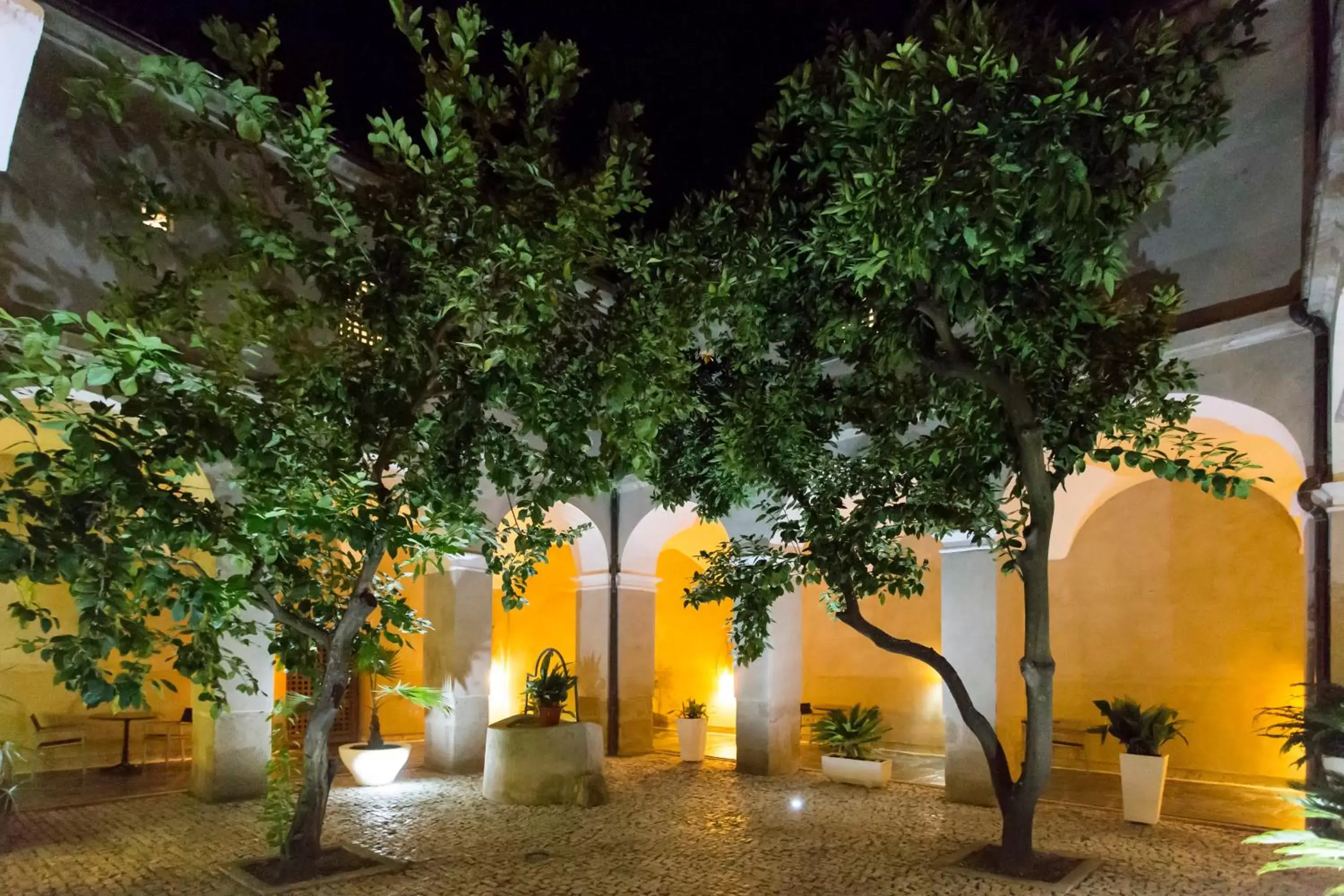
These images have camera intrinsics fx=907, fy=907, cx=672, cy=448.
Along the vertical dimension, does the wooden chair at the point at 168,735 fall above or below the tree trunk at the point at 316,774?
below

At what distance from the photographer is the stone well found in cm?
902

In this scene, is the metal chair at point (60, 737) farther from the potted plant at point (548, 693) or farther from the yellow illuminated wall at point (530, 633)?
the yellow illuminated wall at point (530, 633)

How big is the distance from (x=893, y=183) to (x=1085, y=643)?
9594mm

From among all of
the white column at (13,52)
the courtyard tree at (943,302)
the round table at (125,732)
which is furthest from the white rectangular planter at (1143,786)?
the round table at (125,732)

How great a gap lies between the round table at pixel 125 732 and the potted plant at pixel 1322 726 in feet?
37.8

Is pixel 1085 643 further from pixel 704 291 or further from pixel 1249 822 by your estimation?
pixel 704 291

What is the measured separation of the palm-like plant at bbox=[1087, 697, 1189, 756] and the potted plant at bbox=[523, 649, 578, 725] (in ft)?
17.3

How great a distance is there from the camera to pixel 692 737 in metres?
12.2

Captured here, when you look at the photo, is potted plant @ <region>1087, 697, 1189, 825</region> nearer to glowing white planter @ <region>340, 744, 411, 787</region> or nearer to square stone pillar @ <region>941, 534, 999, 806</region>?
square stone pillar @ <region>941, 534, 999, 806</region>

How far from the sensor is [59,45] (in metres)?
7.56

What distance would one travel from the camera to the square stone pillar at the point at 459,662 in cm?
1117

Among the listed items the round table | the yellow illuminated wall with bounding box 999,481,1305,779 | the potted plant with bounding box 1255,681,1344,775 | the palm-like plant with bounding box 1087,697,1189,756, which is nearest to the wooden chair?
the round table

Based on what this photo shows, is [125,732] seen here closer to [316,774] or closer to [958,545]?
[316,774]

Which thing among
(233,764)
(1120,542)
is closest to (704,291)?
(233,764)
